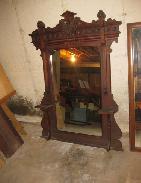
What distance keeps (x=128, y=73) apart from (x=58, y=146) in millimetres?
1768

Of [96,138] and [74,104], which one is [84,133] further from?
[74,104]

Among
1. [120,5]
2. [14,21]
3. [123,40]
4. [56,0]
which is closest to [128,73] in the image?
[123,40]

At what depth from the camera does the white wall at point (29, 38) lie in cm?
330

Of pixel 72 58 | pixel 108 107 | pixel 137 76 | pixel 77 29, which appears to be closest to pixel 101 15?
pixel 77 29

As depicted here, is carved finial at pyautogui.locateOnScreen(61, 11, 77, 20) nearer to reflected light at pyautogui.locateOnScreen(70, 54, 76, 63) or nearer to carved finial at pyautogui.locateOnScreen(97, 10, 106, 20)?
carved finial at pyautogui.locateOnScreen(97, 10, 106, 20)

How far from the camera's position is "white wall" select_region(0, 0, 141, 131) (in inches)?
130

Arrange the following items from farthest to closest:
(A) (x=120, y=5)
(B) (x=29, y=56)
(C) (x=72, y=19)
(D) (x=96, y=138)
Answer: (B) (x=29, y=56), (D) (x=96, y=138), (C) (x=72, y=19), (A) (x=120, y=5)

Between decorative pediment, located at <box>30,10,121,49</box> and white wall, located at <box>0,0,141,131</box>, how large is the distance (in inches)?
4.3

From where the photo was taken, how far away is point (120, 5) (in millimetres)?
3238

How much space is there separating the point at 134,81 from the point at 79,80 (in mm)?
911

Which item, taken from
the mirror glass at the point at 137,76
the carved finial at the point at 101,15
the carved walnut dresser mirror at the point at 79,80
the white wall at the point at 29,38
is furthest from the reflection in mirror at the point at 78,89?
the mirror glass at the point at 137,76

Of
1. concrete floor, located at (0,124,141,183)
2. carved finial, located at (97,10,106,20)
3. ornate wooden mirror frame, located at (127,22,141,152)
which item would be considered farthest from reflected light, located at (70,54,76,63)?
concrete floor, located at (0,124,141,183)

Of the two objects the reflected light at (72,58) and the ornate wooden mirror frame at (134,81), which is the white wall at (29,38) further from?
the reflected light at (72,58)

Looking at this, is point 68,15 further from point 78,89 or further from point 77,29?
point 78,89
